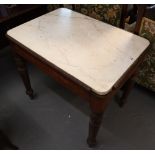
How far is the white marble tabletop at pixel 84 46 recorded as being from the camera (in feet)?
2.68

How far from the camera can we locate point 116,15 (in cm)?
112

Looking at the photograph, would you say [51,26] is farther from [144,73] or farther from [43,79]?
[144,73]

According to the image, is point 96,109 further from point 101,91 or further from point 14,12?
point 14,12

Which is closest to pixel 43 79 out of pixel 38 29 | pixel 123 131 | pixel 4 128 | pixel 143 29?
pixel 4 128

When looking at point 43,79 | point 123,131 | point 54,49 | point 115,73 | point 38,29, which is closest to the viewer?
point 115,73

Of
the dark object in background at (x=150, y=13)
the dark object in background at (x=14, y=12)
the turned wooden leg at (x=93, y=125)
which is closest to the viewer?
the turned wooden leg at (x=93, y=125)

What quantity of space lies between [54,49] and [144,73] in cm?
70

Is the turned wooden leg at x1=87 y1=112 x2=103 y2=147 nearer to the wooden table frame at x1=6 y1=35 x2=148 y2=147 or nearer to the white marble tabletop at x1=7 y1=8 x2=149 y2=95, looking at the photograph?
the wooden table frame at x1=6 y1=35 x2=148 y2=147

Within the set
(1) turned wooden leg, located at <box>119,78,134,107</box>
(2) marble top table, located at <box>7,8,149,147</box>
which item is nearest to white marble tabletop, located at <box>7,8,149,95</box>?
(2) marble top table, located at <box>7,8,149,147</box>

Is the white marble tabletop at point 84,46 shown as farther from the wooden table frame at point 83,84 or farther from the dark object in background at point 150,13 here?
the dark object in background at point 150,13

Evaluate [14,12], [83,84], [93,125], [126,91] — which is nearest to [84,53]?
[83,84]

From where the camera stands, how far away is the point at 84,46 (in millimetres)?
942

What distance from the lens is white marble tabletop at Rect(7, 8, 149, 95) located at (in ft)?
2.68

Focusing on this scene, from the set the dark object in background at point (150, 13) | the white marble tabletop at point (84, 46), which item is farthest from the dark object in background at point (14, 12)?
the dark object in background at point (150, 13)
